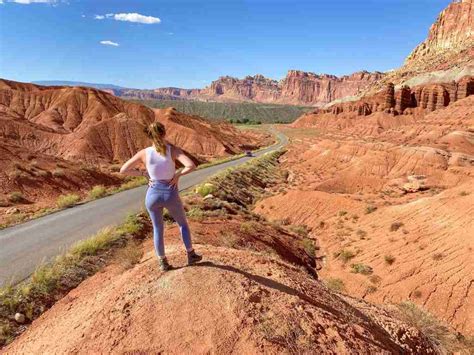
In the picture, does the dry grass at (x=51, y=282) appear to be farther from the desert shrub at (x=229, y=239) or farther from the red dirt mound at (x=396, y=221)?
the red dirt mound at (x=396, y=221)

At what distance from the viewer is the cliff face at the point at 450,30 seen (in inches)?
6211

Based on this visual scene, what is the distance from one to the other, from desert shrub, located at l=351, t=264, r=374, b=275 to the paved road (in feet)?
31.6

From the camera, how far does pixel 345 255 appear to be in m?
18.6

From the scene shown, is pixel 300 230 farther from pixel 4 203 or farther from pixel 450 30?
pixel 450 30

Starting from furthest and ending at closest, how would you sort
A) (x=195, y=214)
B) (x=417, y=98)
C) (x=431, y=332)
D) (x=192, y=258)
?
(x=417, y=98)
(x=195, y=214)
(x=431, y=332)
(x=192, y=258)

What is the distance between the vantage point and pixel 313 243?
21.5 meters

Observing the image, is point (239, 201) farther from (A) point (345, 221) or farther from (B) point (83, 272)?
(B) point (83, 272)

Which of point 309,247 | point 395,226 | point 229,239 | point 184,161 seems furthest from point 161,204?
point 395,226

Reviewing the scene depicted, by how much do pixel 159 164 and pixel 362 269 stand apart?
45.8 feet

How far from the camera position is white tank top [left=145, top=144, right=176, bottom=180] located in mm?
5293

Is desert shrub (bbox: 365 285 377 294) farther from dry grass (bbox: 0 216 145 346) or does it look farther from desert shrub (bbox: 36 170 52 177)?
desert shrub (bbox: 36 170 52 177)

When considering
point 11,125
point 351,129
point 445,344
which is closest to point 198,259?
point 445,344

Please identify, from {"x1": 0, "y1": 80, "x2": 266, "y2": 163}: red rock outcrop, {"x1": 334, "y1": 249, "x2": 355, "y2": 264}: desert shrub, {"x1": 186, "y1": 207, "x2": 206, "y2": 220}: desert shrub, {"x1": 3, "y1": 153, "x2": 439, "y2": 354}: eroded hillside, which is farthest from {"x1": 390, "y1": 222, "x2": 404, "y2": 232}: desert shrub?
{"x1": 0, "y1": 80, "x2": 266, "y2": 163}: red rock outcrop

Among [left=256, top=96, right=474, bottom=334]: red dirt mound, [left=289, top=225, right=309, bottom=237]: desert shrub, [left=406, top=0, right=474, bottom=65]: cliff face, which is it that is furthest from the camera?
[left=406, top=0, right=474, bottom=65]: cliff face
